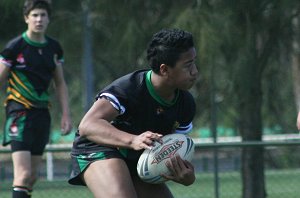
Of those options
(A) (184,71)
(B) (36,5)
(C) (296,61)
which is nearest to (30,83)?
(B) (36,5)

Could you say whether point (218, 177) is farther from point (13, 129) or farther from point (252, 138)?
point (13, 129)

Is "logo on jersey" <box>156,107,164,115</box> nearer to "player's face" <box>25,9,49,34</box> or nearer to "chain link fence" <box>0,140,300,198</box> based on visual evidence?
"player's face" <box>25,9,49,34</box>

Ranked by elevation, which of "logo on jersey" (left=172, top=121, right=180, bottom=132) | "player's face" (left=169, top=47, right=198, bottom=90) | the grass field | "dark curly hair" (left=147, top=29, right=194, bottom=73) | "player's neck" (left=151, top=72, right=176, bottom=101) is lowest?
the grass field

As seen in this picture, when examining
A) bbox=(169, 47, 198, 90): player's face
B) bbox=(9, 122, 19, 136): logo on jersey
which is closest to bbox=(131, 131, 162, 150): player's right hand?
bbox=(169, 47, 198, 90): player's face

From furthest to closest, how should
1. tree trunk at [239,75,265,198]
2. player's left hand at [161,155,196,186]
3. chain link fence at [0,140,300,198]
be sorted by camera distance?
chain link fence at [0,140,300,198] < tree trunk at [239,75,265,198] < player's left hand at [161,155,196,186]

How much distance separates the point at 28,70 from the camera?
8086 millimetres

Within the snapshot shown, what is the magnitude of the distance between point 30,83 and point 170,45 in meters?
3.00

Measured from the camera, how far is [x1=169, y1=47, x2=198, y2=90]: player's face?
5.34 m

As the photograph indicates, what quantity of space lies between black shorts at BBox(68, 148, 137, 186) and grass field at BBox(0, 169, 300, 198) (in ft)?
15.2

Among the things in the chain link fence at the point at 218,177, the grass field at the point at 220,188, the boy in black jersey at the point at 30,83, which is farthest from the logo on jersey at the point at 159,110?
the grass field at the point at 220,188

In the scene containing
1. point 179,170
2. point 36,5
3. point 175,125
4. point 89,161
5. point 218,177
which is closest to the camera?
point 179,170

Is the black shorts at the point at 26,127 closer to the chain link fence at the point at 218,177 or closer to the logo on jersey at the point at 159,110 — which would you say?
the chain link fence at the point at 218,177

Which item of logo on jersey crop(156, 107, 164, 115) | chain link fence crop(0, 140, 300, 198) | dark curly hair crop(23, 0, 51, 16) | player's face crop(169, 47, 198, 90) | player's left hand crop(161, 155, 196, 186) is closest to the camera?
player's left hand crop(161, 155, 196, 186)

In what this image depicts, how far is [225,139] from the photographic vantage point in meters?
12.7
